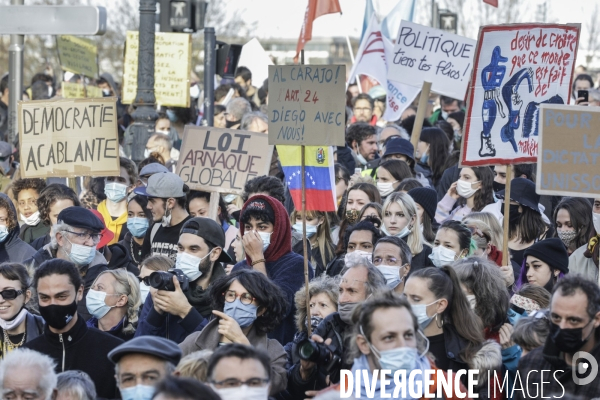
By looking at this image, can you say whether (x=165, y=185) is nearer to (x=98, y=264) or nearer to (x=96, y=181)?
(x=98, y=264)

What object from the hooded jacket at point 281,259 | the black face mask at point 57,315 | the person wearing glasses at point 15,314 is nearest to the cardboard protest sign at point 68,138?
the hooded jacket at point 281,259

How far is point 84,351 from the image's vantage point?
6.36 meters

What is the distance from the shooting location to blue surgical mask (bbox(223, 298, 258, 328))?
6230mm

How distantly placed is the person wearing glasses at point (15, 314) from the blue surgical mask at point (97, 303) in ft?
1.04

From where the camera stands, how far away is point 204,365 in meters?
5.35

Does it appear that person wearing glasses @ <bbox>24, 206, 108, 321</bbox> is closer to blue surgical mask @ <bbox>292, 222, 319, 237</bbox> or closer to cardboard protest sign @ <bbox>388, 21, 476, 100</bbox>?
blue surgical mask @ <bbox>292, 222, 319, 237</bbox>

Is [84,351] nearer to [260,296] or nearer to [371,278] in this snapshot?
[260,296]

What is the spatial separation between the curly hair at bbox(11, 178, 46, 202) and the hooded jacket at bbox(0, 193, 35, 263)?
1167mm

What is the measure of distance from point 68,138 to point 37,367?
15.3 ft

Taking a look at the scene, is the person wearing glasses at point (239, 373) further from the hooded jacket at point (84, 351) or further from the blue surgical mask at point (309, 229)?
the blue surgical mask at point (309, 229)

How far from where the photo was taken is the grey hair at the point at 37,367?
17.5 feet

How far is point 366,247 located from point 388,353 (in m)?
3.01

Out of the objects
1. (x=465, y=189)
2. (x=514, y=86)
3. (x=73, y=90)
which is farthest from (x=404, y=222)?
(x=73, y=90)

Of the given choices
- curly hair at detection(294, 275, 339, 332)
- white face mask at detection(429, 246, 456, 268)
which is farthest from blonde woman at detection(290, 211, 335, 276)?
curly hair at detection(294, 275, 339, 332)
